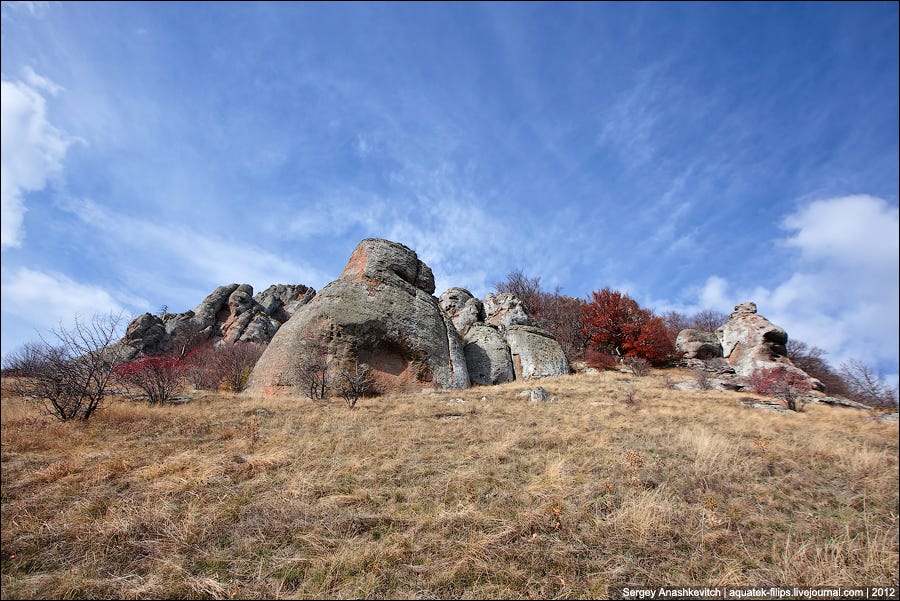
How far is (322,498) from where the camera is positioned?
15.1 feet

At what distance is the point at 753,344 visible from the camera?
74.5ft

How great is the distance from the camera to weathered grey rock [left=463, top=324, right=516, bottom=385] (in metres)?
19.4

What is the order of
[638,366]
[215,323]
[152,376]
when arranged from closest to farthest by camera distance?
[152,376]
[638,366]
[215,323]

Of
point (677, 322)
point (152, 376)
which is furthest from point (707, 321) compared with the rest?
point (152, 376)

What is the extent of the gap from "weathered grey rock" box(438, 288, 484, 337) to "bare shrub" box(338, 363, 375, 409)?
Result: 9.00 m

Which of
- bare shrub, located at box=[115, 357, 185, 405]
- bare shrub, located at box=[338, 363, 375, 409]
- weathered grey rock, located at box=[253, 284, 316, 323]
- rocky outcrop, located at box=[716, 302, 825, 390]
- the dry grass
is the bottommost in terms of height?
the dry grass

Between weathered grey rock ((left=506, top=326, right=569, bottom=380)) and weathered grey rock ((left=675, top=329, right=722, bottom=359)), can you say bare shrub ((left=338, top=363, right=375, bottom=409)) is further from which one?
weathered grey rock ((left=675, top=329, right=722, bottom=359))

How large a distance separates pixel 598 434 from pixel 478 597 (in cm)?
594

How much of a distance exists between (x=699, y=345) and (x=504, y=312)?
1432cm

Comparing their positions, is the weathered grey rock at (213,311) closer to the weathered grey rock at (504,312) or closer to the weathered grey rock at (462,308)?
the weathered grey rock at (462,308)

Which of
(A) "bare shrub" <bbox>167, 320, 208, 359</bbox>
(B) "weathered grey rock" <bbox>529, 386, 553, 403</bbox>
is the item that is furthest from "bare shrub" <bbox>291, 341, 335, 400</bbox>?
(A) "bare shrub" <bbox>167, 320, 208, 359</bbox>

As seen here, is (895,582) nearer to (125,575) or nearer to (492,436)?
(492,436)

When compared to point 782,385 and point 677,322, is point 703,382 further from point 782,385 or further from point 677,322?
point 677,322

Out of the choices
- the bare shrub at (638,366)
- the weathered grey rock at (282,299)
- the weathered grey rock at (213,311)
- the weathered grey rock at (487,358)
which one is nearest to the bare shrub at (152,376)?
the weathered grey rock at (487,358)
